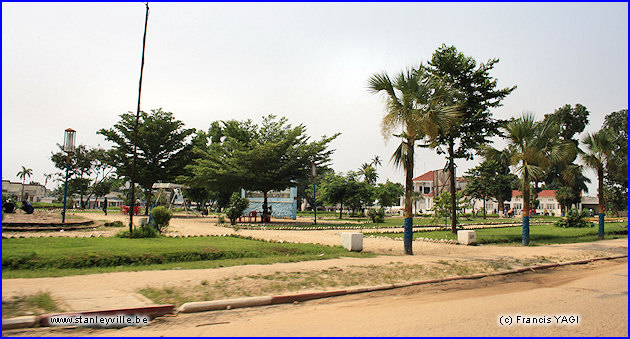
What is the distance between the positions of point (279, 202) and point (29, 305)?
96.3 ft

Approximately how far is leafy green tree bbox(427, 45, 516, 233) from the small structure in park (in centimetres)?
1644

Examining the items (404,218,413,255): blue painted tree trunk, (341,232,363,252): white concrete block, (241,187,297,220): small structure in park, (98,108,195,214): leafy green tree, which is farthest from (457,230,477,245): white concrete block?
(98,108,195,214): leafy green tree

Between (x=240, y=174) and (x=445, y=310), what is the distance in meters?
23.2

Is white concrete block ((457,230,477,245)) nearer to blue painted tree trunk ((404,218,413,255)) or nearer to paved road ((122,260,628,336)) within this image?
blue painted tree trunk ((404,218,413,255))

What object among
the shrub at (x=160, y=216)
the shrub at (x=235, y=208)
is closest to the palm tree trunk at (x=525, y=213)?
the shrub at (x=160, y=216)

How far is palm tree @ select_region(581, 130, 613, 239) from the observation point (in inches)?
898

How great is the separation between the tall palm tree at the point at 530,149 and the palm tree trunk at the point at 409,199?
7.04 metres

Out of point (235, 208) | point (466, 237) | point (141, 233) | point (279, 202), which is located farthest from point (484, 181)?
point (141, 233)

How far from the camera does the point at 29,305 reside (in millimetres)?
6230

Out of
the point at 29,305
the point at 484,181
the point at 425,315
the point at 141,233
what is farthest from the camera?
the point at 484,181

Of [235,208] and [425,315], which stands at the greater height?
[235,208]

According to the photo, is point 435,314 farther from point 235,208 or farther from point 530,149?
point 235,208

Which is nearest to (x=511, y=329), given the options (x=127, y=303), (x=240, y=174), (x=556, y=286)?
(x=556, y=286)

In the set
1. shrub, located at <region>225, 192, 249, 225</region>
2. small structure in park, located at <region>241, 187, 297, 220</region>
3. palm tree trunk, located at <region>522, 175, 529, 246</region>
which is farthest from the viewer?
small structure in park, located at <region>241, 187, 297, 220</region>
